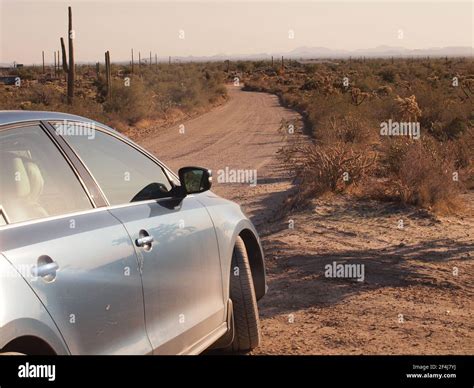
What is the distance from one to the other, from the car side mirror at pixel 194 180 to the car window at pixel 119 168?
0.41ft

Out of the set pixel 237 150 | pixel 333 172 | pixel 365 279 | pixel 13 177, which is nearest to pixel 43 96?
pixel 237 150

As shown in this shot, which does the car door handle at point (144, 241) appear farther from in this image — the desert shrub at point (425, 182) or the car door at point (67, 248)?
the desert shrub at point (425, 182)

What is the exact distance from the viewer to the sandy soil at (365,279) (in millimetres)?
6785

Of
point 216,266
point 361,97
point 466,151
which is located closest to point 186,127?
point 361,97

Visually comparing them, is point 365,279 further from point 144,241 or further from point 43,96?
point 43,96

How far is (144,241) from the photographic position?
4352mm

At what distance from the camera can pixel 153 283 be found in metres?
4.38

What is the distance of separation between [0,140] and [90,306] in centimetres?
89

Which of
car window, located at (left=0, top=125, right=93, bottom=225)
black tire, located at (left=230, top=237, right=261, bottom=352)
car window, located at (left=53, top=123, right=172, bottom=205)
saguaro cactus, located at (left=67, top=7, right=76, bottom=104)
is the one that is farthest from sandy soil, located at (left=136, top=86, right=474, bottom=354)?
saguaro cactus, located at (left=67, top=7, right=76, bottom=104)

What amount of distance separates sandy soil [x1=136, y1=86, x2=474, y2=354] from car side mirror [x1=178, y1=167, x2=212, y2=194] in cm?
176

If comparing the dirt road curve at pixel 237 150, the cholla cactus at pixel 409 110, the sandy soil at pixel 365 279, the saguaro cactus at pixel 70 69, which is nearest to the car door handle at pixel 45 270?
the sandy soil at pixel 365 279

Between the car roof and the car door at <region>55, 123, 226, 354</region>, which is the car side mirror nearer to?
the car door at <region>55, 123, 226, 354</region>
